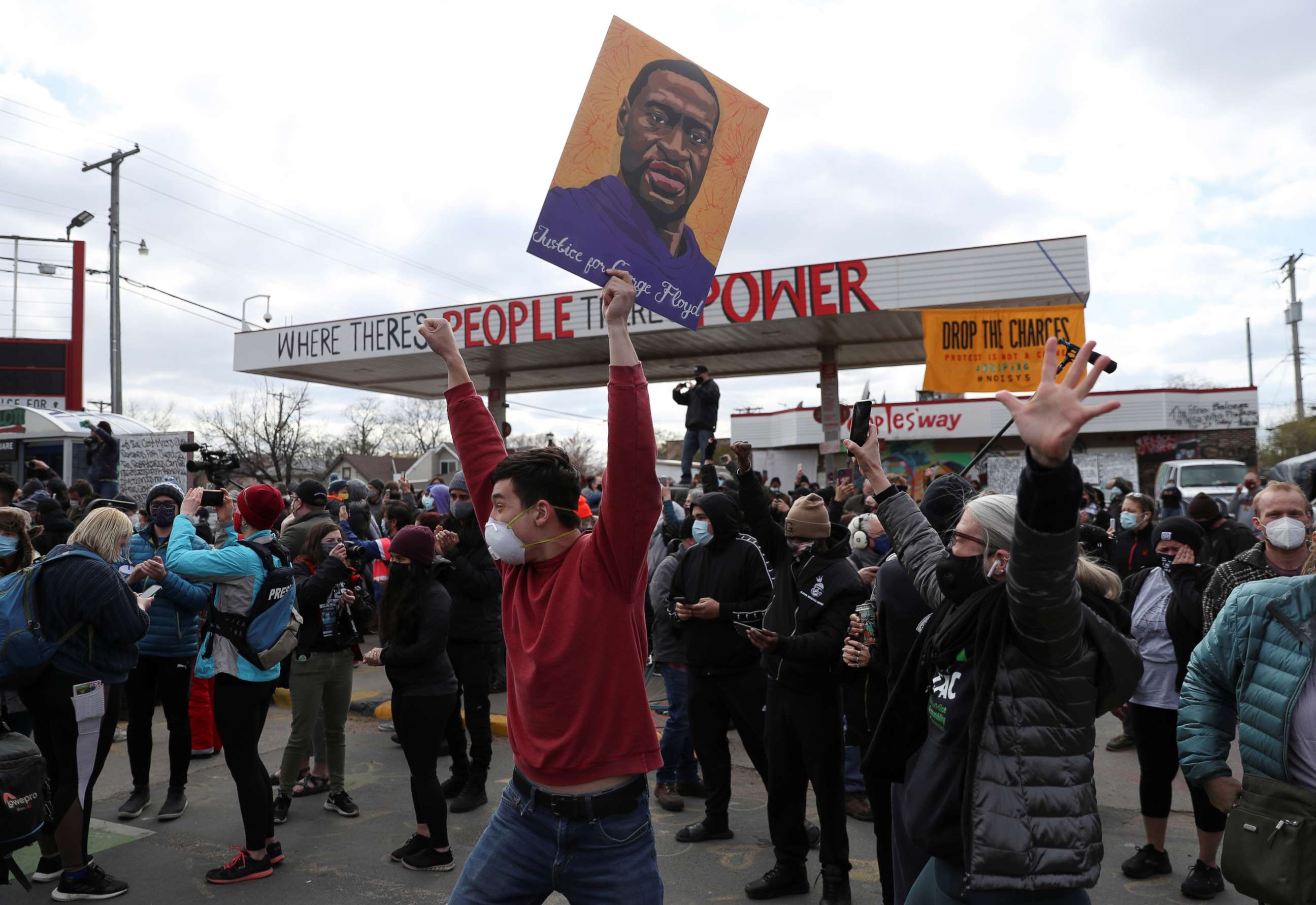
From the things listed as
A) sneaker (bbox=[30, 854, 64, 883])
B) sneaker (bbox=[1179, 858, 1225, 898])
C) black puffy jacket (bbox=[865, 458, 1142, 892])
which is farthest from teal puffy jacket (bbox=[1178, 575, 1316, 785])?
sneaker (bbox=[30, 854, 64, 883])

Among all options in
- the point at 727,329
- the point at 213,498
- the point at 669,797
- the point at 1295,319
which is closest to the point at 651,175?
the point at 213,498

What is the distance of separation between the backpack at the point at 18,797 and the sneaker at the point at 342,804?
81.3 inches

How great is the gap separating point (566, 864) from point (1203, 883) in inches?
154

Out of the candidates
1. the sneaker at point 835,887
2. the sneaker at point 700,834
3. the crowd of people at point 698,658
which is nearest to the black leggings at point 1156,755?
the crowd of people at point 698,658

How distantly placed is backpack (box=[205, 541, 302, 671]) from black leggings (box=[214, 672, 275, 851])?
17 cm

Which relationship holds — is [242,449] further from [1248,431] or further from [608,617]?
[608,617]

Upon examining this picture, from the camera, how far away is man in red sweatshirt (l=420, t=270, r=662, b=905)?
256cm

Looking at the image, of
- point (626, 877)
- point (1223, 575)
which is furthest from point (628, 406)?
point (1223, 575)

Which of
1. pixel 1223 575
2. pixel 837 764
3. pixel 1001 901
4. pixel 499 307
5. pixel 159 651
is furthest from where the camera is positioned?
pixel 499 307

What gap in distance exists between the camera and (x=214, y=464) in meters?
6.77

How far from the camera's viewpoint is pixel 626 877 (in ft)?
8.48

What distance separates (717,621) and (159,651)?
3.80 m

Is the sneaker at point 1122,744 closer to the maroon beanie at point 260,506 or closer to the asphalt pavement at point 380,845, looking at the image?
the asphalt pavement at point 380,845

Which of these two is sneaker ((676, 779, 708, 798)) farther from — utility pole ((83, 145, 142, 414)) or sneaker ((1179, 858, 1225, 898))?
utility pole ((83, 145, 142, 414))
